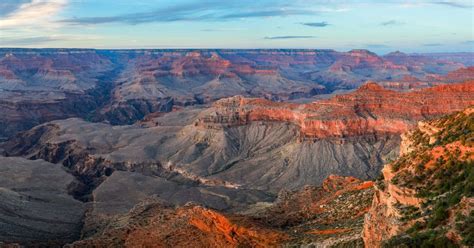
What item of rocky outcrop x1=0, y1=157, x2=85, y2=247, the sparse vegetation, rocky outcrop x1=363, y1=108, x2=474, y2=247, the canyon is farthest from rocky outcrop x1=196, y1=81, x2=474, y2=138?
rocky outcrop x1=363, y1=108, x2=474, y2=247

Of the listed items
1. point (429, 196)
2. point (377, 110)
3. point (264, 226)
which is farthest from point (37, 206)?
point (377, 110)

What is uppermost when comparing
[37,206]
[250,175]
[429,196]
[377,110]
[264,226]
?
[429,196]

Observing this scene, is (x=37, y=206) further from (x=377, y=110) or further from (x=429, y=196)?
(x=377, y=110)

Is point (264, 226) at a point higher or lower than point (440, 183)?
lower

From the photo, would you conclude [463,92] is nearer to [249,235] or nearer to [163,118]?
[249,235]

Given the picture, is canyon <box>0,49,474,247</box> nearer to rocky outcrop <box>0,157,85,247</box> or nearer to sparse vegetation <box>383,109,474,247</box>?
sparse vegetation <box>383,109,474,247</box>

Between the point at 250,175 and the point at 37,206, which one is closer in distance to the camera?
the point at 37,206

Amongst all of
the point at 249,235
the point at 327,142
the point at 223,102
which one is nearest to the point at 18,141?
the point at 223,102

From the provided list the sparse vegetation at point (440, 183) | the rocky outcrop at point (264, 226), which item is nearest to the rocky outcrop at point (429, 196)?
the sparse vegetation at point (440, 183)
